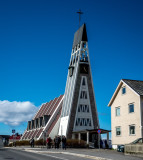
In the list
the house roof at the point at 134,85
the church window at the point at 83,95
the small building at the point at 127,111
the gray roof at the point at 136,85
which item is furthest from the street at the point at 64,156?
the church window at the point at 83,95

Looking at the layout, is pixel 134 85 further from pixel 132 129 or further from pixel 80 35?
pixel 80 35

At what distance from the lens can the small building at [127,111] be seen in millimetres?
32281

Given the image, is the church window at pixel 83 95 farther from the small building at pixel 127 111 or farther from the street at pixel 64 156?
the street at pixel 64 156

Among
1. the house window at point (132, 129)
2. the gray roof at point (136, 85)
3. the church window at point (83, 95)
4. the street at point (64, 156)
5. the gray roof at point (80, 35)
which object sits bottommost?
the street at point (64, 156)

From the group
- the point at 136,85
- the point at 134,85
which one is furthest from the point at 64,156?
the point at 136,85

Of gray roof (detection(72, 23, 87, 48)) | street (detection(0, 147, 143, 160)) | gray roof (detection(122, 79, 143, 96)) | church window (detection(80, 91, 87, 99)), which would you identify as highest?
gray roof (detection(72, 23, 87, 48))

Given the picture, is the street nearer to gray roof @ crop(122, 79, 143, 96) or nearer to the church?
gray roof @ crop(122, 79, 143, 96)

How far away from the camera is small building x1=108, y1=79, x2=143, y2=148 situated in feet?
106

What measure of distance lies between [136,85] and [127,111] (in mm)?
3385

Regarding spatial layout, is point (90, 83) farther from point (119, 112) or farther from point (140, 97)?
point (140, 97)

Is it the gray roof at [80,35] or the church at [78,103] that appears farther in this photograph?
the gray roof at [80,35]

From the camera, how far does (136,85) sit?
3459 centimetres

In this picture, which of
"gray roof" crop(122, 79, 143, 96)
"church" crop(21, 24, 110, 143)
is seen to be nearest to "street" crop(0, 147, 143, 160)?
"gray roof" crop(122, 79, 143, 96)

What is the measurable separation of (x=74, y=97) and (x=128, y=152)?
36216 mm
